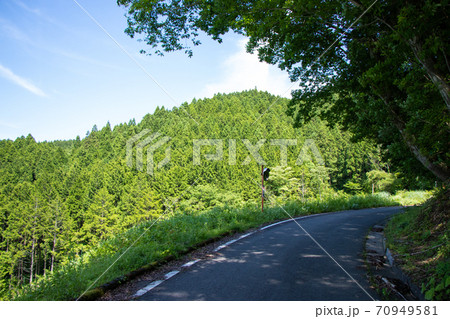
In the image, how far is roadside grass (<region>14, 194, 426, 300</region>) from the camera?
3631 millimetres

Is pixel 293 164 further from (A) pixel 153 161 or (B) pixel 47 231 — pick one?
(B) pixel 47 231

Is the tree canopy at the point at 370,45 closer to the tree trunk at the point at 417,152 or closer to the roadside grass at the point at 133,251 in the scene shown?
the tree trunk at the point at 417,152

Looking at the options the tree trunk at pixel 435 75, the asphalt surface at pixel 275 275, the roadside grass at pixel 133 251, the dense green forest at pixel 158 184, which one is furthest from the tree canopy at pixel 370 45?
the dense green forest at pixel 158 184

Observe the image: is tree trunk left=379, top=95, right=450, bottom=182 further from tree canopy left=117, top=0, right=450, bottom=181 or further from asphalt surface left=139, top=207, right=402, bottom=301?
asphalt surface left=139, top=207, right=402, bottom=301

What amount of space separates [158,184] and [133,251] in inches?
2437

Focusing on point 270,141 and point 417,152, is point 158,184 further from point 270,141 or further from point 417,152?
point 417,152

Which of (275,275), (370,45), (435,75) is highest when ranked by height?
(370,45)

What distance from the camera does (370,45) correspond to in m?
7.33

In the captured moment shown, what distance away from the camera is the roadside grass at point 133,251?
143 inches

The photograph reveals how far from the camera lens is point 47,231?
170ft

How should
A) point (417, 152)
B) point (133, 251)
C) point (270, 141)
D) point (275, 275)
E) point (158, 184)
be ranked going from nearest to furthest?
point (275, 275)
point (133, 251)
point (417, 152)
point (158, 184)
point (270, 141)

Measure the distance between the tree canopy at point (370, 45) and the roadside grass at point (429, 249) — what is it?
42.3 inches

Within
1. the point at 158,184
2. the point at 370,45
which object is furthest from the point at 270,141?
the point at 370,45

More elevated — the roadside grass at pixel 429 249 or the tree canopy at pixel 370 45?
the tree canopy at pixel 370 45
